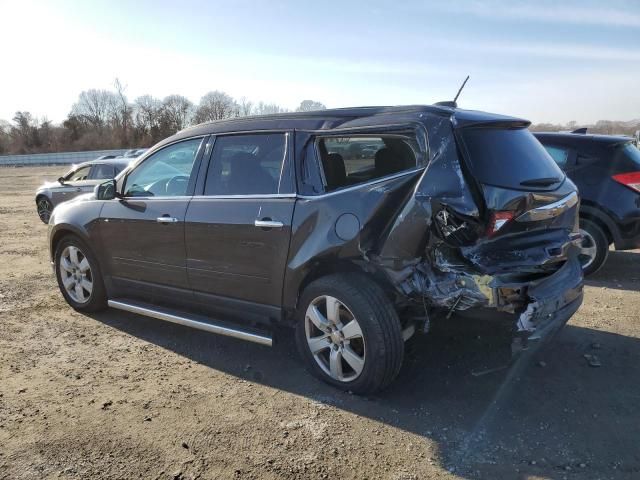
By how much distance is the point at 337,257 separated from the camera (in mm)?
3434

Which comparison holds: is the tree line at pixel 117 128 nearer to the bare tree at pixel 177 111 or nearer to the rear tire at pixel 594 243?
the bare tree at pixel 177 111

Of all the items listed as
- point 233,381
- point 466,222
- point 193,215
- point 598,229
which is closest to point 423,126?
point 466,222

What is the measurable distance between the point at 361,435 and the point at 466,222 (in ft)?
4.65

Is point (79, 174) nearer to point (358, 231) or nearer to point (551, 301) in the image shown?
point (358, 231)

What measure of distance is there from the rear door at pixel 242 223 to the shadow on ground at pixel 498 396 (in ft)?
1.85

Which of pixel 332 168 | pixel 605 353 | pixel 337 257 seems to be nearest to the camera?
pixel 337 257

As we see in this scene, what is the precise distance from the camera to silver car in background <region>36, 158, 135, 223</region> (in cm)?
1144

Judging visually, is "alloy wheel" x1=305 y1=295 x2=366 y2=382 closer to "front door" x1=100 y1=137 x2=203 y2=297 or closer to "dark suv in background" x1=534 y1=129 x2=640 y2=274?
"front door" x1=100 y1=137 x2=203 y2=297

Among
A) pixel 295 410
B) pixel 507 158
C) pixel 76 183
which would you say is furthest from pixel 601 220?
pixel 76 183

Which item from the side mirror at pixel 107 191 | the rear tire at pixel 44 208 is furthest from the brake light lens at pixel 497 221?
the rear tire at pixel 44 208

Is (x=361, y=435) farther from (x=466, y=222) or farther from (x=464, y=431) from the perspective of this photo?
(x=466, y=222)

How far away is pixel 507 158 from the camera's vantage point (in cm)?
339

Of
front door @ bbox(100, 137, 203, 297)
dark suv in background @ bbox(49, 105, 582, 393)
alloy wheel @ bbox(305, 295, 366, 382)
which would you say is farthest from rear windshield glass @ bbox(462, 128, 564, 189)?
front door @ bbox(100, 137, 203, 297)

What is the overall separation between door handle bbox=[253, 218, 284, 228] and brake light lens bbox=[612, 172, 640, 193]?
14.6 feet
